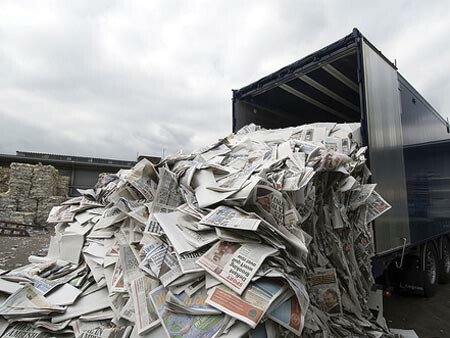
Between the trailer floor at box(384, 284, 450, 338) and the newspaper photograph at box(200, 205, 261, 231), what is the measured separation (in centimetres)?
295

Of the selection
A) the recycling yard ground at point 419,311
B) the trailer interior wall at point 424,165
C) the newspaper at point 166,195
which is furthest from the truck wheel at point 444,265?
the newspaper at point 166,195

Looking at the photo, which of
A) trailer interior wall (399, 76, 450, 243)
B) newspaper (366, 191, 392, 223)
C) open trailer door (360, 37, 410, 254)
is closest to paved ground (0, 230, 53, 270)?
newspaper (366, 191, 392, 223)

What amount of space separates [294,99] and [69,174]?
19327 millimetres

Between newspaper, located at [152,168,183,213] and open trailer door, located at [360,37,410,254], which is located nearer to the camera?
newspaper, located at [152,168,183,213]

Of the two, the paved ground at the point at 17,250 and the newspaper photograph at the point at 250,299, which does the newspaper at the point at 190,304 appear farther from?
the paved ground at the point at 17,250

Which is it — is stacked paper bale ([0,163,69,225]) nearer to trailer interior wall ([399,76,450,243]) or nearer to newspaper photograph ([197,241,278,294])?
newspaper photograph ([197,241,278,294])

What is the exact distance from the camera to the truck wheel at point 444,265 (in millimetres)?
5156

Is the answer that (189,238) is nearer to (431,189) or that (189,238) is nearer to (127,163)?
(431,189)

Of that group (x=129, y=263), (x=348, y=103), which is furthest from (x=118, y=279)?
(x=348, y=103)

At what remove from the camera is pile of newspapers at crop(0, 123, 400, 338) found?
1.36m

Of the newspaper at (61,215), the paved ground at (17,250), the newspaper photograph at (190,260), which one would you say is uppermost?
the newspaper at (61,215)

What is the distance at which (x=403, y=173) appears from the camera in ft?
10.8

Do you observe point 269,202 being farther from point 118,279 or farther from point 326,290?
point 118,279

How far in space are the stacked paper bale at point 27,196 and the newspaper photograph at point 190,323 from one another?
11.5 meters
